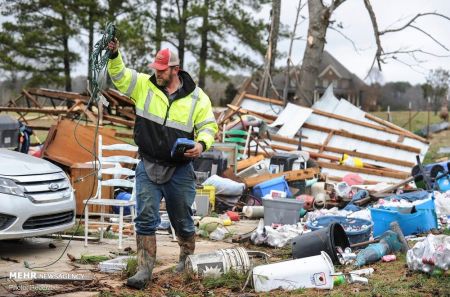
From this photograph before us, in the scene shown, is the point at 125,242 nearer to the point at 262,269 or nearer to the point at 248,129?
the point at 262,269

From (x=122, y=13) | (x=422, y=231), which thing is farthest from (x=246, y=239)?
(x=122, y=13)

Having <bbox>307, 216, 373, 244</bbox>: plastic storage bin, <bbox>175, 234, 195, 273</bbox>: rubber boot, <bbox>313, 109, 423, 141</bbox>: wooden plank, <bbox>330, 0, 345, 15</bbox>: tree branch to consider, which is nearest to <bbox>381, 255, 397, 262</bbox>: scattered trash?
<bbox>307, 216, 373, 244</bbox>: plastic storage bin

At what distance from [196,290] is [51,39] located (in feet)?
117

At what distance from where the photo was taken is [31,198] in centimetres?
740

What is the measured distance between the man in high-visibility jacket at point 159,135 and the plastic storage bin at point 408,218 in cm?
335

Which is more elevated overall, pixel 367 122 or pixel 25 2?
pixel 25 2

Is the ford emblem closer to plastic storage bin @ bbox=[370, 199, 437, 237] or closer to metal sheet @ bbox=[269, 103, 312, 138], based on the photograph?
plastic storage bin @ bbox=[370, 199, 437, 237]

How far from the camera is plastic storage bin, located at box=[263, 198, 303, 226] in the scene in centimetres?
1004

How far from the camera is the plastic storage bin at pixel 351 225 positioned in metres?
8.19

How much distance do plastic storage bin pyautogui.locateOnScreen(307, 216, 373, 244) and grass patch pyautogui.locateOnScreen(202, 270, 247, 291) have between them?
2.15m

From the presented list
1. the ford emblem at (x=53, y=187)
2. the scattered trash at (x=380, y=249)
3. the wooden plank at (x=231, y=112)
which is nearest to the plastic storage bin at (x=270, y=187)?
the wooden plank at (x=231, y=112)

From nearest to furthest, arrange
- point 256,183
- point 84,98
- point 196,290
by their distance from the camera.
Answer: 1. point 196,290
2. point 256,183
3. point 84,98

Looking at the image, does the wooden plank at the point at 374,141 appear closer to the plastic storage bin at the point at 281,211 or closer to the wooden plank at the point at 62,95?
the wooden plank at the point at 62,95

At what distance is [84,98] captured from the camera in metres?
17.2
